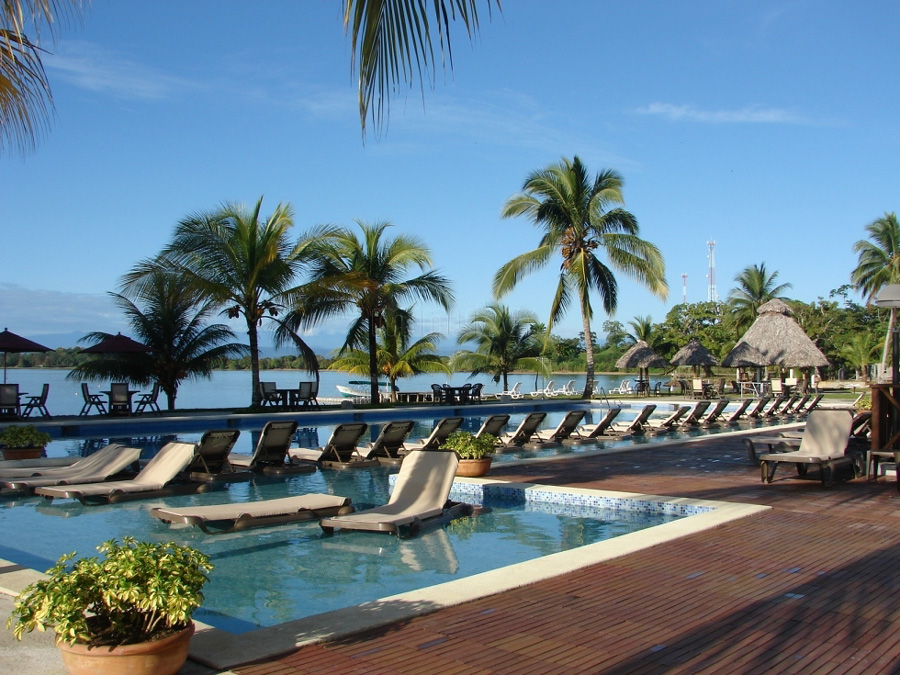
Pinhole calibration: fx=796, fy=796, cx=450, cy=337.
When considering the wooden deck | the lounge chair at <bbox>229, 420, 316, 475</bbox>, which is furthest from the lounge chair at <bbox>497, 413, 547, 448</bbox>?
the wooden deck

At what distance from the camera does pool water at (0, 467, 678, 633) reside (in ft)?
18.8

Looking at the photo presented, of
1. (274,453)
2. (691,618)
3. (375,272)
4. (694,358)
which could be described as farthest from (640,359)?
(691,618)

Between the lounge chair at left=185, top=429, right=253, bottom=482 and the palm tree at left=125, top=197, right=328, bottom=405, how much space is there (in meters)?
11.3

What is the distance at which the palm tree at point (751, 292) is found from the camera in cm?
4475

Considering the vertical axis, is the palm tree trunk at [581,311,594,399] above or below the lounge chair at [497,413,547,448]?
above

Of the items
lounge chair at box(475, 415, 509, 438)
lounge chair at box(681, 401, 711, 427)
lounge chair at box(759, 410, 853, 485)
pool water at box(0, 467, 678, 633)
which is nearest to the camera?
pool water at box(0, 467, 678, 633)

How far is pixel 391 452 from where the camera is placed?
12.7 m

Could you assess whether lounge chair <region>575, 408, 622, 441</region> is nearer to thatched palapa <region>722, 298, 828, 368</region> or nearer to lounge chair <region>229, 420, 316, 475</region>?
lounge chair <region>229, 420, 316, 475</region>

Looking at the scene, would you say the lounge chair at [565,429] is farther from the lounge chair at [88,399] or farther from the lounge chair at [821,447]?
the lounge chair at [88,399]

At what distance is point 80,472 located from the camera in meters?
10.2

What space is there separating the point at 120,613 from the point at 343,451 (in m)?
8.93

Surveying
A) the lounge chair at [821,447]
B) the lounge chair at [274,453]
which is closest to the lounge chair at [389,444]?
the lounge chair at [274,453]

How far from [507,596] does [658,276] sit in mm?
23769

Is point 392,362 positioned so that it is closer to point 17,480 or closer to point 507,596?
point 17,480
